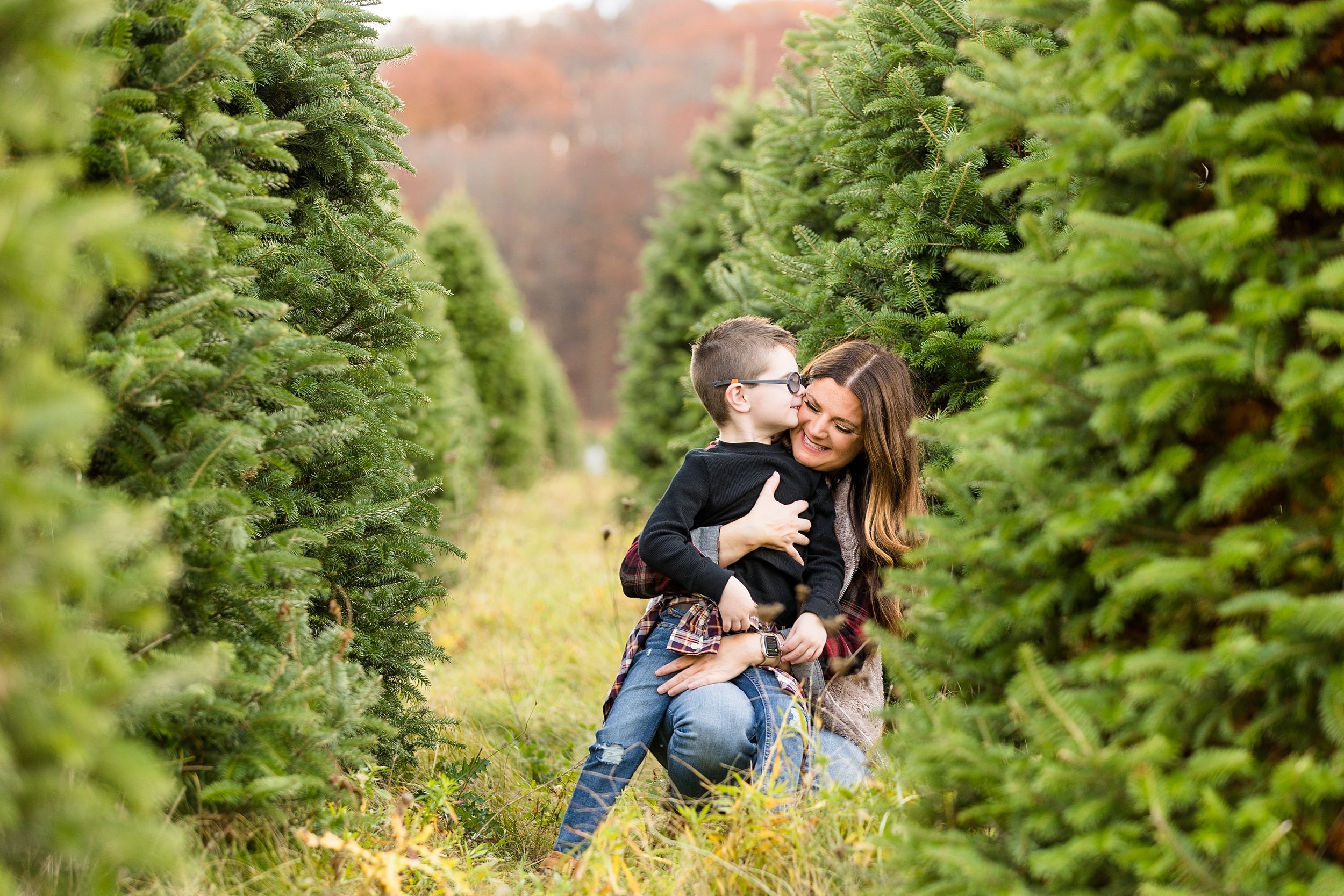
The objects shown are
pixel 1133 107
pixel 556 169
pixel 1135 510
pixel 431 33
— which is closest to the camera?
pixel 1135 510

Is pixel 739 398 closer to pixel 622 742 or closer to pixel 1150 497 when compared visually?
pixel 622 742

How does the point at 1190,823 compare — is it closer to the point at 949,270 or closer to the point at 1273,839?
the point at 1273,839

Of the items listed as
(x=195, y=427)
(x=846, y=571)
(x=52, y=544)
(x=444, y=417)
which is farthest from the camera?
(x=444, y=417)

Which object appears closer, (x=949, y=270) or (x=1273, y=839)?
(x=1273, y=839)

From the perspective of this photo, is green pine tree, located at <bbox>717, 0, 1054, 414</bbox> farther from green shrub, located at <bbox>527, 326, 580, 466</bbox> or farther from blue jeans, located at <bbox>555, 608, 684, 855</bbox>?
green shrub, located at <bbox>527, 326, 580, 466</bbox>

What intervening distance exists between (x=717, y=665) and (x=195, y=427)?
5.06 ft

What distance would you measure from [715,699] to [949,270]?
1639 mm

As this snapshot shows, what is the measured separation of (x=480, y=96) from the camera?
4172 centimetres

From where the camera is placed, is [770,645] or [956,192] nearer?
[770,645]

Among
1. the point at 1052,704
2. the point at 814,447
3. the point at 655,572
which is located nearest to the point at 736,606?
the point at 655,572

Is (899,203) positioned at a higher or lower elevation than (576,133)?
higher

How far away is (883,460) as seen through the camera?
2996 millimetres

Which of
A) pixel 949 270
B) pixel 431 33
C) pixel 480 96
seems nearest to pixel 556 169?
pixel 480 96

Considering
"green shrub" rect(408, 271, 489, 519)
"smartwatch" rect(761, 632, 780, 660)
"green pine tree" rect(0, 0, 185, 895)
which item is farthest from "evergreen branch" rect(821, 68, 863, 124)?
"green shrub" rect(408, 271, 489, 519)
